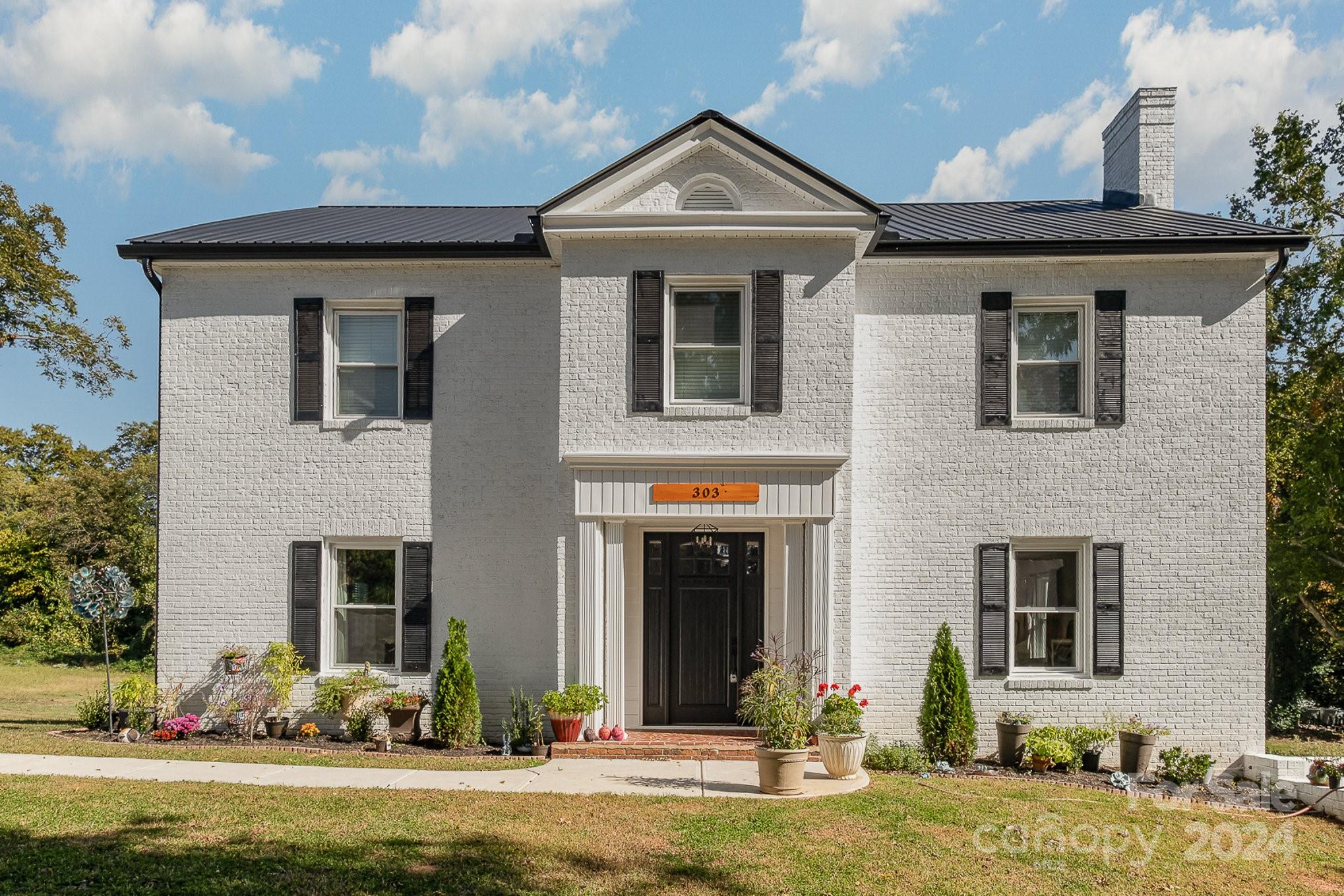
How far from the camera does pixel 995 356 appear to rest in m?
11.4

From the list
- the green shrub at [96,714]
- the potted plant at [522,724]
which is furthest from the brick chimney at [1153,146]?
the green shrub at [96,714]

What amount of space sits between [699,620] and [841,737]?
2745mm

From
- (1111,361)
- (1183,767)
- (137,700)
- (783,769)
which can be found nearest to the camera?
(783,769)

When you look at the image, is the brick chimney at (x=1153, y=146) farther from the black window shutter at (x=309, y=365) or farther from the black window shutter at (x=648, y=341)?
the black window shutter at (x=309, y=365)

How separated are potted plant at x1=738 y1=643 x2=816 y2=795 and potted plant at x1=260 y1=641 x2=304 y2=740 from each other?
5.95 meters

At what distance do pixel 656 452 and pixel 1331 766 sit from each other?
8.23 meters

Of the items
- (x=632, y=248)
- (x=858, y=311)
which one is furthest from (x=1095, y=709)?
(x=632, y=248)

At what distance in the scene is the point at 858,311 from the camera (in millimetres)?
11680

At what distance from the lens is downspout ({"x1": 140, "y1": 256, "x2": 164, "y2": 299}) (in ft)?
38.6

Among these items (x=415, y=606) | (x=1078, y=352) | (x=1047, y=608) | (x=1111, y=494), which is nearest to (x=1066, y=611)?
(x=1047, y=608)

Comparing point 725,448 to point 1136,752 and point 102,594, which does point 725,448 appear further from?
point 102,594

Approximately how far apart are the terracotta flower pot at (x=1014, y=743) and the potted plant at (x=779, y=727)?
9.66 ft

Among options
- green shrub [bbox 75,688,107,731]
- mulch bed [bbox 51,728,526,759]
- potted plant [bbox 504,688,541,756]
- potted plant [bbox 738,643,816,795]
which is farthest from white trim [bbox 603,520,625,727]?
green shrub [bbox 75,688,107,731]

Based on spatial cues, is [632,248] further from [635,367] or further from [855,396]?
[855,396]
